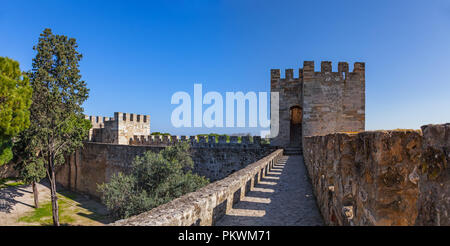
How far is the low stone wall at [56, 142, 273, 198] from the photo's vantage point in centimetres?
1355

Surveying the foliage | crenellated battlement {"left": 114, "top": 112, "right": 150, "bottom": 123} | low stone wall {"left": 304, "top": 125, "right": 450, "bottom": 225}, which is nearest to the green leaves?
crenellated battlement {"left": 114, "top": 112, "right": 150, "bottom": 123}

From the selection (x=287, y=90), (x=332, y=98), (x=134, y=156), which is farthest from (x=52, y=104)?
(x=332, y=98)

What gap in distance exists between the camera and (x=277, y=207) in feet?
14.0

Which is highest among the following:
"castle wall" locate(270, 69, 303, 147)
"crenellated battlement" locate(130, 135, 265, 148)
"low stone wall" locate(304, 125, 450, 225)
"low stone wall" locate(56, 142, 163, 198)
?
"castle wall" locate(270, 69, 303, 147)

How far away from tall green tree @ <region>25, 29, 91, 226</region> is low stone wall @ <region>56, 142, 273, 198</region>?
316cm

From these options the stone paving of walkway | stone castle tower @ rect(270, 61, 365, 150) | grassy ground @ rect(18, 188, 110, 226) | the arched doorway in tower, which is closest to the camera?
the stone paving of walkway

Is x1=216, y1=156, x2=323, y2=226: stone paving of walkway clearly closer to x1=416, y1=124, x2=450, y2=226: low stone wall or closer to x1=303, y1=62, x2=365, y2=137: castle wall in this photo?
x1=416, y1=124, x2=450, y2=226: low stone wall

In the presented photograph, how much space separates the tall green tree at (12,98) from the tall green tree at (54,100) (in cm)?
88

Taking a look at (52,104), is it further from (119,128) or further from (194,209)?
(194,209)

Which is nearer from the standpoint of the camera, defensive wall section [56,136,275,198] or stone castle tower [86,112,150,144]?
defensive wall section [56,136,275,198]

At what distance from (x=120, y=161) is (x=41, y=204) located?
5.21 meters

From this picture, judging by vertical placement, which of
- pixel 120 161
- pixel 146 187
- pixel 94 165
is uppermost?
pixel 120 161
